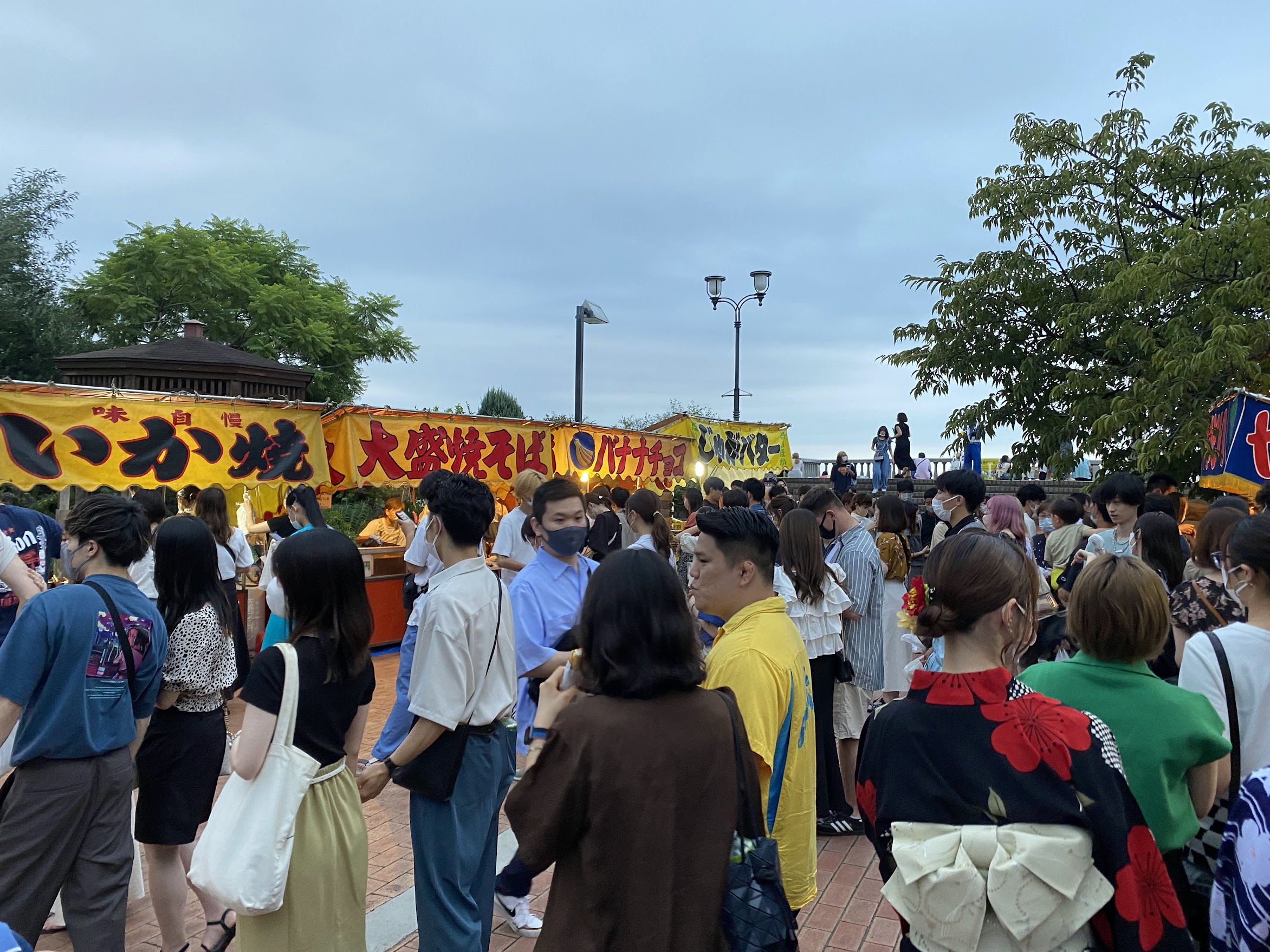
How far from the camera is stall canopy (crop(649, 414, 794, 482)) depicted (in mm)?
13547

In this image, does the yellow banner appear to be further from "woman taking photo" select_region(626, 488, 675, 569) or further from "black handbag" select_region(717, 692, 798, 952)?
"black handbag" select_region(717, 692, 798, 952)

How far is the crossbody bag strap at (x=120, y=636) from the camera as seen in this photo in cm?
292

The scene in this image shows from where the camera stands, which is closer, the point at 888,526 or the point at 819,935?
the point at 819,935

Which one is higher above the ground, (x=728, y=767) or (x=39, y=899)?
(x=728, y=767)

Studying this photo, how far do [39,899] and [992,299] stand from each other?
11918mm

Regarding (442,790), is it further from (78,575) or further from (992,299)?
(992,299)

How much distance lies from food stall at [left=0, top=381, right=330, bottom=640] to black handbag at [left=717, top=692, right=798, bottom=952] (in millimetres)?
6571

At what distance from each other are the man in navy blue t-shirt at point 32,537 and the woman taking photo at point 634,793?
12.4ft

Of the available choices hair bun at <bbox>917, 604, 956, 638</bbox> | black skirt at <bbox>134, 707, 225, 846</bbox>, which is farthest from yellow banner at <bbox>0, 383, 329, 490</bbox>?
hair bun at <bbox>917, 604, 956, 638</bbox>

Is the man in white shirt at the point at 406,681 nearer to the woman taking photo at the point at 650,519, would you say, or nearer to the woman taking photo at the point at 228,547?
the woman taking photo at the point at 228,547

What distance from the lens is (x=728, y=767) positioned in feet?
5.87

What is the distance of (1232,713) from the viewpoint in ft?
7.50

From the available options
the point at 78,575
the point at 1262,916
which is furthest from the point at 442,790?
the point at 1262,916

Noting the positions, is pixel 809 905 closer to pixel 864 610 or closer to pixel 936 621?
pixel 864 610
